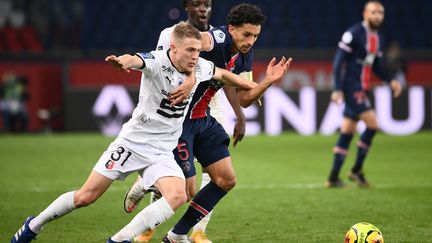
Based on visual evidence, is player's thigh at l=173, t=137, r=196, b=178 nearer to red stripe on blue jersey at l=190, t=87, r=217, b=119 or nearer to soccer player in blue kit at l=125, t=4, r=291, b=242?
soccer player in blue kit at l=125, t=4, r=291, b=242

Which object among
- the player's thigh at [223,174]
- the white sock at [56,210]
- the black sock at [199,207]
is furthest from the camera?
the player's thigh at [223,174]

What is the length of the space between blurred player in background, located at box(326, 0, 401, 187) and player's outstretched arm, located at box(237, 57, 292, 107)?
14.0 feet

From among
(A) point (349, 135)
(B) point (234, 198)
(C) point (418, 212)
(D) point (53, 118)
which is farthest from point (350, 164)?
(D) point (53, 118)

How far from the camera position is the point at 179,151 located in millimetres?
6559

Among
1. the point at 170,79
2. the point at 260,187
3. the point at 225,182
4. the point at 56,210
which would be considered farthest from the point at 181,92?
the point at 260,187

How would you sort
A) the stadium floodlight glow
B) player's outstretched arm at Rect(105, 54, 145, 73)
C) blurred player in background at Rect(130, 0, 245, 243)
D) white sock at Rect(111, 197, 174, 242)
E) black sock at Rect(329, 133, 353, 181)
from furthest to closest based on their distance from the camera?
the stadium floodlight glow
black sock at Rect(329, 133, 353, 181)
blurred player in background at Rect(130, 0, 245, 243)
white sock at Rect(111, 197, 174, 242)
player's outstretched arm at Rect(105, 54, 145, 73)

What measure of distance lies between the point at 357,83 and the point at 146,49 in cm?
1244

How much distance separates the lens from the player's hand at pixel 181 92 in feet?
19.5

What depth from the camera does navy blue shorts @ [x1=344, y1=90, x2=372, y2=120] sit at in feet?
35.1

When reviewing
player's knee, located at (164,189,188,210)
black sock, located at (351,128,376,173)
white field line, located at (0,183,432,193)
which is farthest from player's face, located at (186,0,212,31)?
black sock, located at (351,128,376,173)

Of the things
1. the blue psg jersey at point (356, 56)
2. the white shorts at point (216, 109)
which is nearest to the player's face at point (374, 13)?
the blue psg jersey at point (356, 56)

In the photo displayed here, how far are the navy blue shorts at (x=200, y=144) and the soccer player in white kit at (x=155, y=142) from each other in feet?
1.31

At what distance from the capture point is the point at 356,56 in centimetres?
1089

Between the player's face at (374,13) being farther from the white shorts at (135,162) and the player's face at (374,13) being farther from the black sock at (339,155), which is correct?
the white shorts at (135,162)
